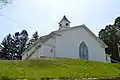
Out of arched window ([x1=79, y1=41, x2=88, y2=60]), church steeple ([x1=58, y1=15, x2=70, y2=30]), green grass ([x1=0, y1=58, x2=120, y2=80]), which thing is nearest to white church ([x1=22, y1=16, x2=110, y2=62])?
arched window ([x1=79, y1=41, x2=88, y2=60])

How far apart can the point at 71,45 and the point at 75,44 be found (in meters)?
0.84

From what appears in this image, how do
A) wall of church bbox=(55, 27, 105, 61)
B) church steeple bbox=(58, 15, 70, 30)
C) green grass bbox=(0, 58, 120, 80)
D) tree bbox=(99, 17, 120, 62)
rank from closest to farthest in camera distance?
green grass bbox=(0, 58, 120, 80)
wall of church bbox=(55, 27, 105, 61)
church steeple bbox=(58, 15, 70, 30)
tree bbox=(99, 17, 120, 62)

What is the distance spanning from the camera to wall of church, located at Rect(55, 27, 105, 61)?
88.9ft

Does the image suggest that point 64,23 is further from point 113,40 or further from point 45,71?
point 45,71

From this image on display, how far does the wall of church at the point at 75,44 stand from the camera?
2710 centimetres

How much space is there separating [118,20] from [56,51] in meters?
31.9

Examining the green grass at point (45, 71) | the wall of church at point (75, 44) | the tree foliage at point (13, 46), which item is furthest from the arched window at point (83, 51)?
the tree foliage at point (13, 46)

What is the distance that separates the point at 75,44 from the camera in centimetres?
2884

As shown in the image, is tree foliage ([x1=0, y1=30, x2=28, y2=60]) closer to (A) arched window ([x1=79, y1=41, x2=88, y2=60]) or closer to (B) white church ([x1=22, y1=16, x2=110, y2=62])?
(B) white church ([x1=22, y1=16, x2=110, y2=62])

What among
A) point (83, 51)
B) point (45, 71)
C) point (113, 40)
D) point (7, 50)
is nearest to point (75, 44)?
point (83, 51)

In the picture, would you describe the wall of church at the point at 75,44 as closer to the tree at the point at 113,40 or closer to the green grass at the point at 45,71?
the green grass at the point at 45,71

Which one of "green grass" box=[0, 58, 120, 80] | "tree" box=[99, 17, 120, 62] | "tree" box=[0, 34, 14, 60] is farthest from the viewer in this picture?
"tree" box=[0, 34, 14, 60]

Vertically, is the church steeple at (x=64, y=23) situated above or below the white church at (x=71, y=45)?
above

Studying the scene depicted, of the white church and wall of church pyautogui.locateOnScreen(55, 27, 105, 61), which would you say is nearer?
the white church
